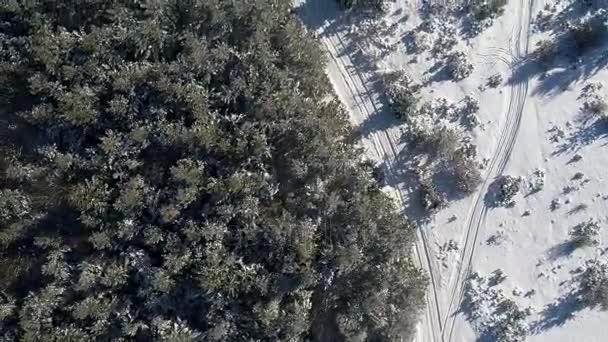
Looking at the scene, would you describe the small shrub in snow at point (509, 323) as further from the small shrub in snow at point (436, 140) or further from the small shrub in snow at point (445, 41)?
the small shrub in snow at point (445, 41)

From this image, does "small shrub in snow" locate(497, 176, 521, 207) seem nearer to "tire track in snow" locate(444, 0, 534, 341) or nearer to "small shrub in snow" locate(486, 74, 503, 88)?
"tire track in snow" locate(444, 0, 534, 341)

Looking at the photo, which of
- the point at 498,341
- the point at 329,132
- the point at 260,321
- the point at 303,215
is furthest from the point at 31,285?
the point at 498,341

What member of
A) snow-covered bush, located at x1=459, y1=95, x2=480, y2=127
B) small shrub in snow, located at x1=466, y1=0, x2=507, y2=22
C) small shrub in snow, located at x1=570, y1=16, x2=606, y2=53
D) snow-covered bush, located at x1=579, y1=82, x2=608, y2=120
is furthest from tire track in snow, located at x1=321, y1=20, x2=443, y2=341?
small shrub in snow, located at x1=570, y1=16, x2=606, y2=53

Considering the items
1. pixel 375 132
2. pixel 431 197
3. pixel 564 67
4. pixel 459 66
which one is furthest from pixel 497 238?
pixel 564 67

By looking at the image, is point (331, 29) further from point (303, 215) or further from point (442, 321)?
point (442, 321)

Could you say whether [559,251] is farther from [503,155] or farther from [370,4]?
[370,4]

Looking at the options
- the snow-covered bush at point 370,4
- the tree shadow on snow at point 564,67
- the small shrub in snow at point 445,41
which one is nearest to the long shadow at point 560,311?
the tree shadow on snow at point 564,67

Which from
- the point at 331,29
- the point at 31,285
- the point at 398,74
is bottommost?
the point at 31,285
